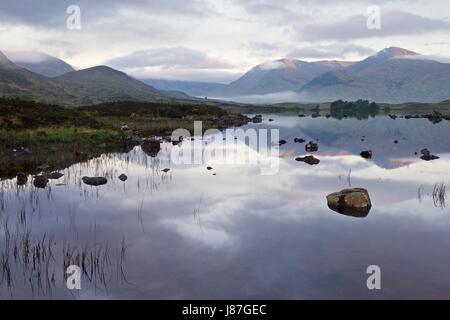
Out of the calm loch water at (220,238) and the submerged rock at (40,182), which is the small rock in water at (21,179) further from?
the submerged rock at (40,182)

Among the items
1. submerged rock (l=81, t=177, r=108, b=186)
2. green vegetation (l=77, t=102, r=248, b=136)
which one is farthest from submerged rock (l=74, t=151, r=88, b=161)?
green vegetation (l=77, t=102, r=248, b=136)

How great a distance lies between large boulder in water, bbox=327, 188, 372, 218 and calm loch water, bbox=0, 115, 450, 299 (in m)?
0.63

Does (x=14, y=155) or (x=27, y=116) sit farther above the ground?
(x=27, y=116)

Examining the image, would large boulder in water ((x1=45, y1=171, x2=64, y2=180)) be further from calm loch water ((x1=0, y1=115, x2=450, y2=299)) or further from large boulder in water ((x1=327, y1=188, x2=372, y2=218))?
large boulder in water ((x1=327, y1=188, x2=372, y2=218))

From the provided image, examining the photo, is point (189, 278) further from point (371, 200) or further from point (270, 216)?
point (371, 200)

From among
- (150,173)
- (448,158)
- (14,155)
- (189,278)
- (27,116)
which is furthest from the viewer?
(27,116)

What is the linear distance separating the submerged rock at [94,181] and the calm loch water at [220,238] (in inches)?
23.2

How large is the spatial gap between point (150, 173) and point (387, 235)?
76.3 ft

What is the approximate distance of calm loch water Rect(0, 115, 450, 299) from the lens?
16.3 metres

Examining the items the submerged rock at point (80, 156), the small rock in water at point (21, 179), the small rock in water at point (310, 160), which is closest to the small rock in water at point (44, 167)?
the small rock in water at point (21, 179)

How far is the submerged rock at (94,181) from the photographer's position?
34.5m
